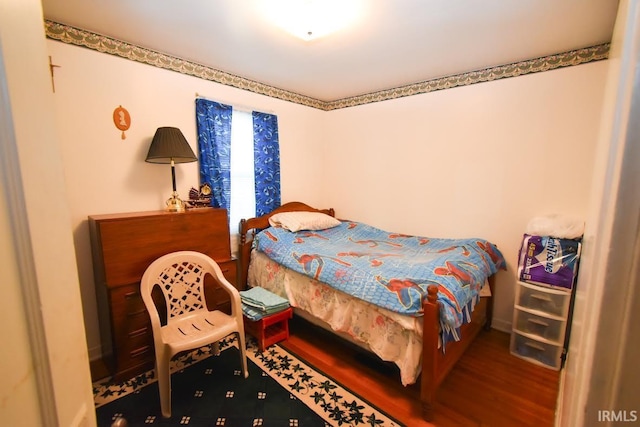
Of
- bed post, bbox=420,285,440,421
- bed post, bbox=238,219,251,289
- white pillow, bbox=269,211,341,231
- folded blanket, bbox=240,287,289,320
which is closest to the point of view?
bed post, bbox=420,285,440,421

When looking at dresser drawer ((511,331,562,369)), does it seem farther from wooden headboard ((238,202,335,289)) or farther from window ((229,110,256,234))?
window ((229,110,256,234))

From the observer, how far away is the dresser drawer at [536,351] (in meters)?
2.11

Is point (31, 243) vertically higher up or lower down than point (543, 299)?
higher up

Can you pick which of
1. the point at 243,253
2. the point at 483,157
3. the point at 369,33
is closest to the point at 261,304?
the point at 243,253

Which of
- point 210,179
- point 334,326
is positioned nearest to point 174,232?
point 210,179

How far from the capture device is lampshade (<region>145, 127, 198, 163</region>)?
2.18m

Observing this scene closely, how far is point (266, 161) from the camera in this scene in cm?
324

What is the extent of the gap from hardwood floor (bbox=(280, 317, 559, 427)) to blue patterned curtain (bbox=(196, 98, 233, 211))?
5.35 ft

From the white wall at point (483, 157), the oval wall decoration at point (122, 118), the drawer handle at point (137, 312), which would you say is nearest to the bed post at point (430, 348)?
the white wall at point (483, 157)

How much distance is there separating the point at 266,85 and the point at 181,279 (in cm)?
234

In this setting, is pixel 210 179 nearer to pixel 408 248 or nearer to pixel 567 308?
pixel 408 248

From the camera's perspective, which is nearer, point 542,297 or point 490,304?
point 542,297

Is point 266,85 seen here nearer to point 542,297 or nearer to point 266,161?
point 266,161

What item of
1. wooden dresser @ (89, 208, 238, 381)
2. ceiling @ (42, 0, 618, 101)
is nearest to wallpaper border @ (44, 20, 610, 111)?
ceiling @ (42, 0, 618, 101)
